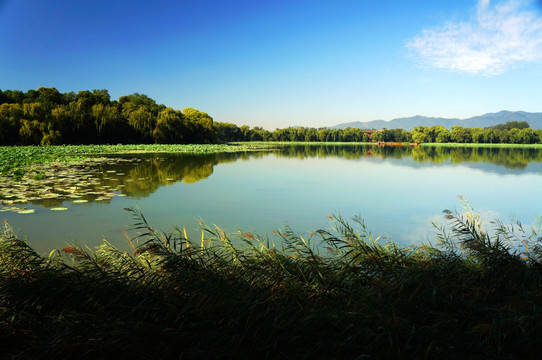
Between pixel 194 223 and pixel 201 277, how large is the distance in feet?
12.6

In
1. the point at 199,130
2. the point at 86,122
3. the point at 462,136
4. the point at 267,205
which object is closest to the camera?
the point at 267,205

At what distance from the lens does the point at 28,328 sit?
2301 mm

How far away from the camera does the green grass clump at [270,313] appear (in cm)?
Result: 200

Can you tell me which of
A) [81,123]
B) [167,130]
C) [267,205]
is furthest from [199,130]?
[267,205]

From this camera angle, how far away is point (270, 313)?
7.43ft

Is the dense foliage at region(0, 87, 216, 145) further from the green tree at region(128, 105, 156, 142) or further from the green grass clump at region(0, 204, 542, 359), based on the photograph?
the green grass clump at region(0, 204, 542, 359)

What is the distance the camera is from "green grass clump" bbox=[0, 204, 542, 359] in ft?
6.55

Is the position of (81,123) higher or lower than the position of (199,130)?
higher

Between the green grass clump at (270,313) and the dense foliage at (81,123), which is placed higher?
the dense foliage at (81,123)

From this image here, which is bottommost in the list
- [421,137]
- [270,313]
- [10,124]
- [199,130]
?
[270,313]

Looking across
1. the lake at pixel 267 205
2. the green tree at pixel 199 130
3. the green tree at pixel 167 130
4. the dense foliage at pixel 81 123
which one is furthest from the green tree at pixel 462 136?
the lake at pixel 267 205

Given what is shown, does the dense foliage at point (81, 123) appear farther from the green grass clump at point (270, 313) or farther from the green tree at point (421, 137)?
the green tree at point (421, 137)

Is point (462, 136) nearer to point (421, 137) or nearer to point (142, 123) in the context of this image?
point (421, 137)

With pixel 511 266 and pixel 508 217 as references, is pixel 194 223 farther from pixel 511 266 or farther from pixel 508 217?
pixel 508 217
